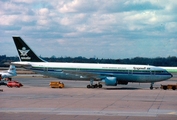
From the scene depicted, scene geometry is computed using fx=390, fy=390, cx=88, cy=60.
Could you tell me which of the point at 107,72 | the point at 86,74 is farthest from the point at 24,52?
the point at 107,72

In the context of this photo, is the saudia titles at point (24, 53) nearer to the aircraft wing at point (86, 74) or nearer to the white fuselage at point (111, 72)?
the white fuselage at point (111, 72)

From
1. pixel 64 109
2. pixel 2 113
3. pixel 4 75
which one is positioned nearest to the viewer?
pixel 2 113

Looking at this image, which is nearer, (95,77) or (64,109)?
(64,109)

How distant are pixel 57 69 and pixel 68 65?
194 centimetres

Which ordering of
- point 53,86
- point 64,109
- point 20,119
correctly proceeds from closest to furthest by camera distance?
point 20,119 < point 64,109 < point 53,86

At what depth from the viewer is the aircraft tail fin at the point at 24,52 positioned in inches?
2564

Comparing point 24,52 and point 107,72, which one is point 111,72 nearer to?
point 107,72

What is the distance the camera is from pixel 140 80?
202 ft

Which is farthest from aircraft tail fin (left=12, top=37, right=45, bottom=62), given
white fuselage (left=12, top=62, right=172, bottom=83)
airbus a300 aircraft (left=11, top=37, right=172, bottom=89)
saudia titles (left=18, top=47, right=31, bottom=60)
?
white fuselage (left=12, top=62, right=172, bottom=83)

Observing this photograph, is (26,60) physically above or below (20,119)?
above

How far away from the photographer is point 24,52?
214 feet

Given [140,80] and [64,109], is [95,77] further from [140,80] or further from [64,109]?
[64,109]

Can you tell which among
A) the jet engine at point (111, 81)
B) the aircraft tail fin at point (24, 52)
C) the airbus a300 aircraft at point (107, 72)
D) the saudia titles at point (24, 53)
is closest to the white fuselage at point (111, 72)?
the airbus a300 aircraft at point (107, 72)

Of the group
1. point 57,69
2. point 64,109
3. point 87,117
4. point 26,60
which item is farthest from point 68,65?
point 87,117
